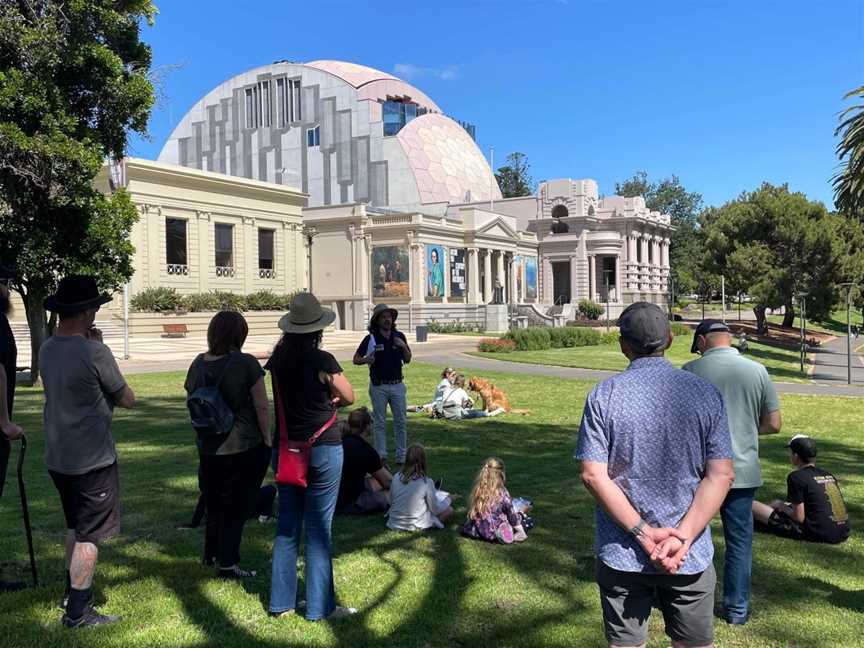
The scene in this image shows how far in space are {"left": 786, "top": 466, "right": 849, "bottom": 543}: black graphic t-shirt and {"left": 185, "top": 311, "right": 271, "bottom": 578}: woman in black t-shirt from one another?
438 cm

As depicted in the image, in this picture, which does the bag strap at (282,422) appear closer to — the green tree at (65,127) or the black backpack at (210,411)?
the black backpack at (210,411)

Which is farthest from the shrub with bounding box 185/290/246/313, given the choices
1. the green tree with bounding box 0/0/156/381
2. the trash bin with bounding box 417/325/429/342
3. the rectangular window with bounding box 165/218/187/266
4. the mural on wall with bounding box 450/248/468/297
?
the green tree with bounding box 0/0/156/381

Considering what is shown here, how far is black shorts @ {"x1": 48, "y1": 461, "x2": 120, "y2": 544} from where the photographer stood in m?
4.25

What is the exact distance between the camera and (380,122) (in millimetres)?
70375

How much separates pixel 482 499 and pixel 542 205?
223 feet

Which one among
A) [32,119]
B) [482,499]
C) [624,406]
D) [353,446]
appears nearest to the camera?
[624,406]

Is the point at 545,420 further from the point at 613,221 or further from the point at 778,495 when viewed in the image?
the point at 613,221

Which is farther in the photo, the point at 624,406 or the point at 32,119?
the point at 32,119

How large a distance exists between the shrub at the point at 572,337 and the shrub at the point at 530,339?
740 millimetres

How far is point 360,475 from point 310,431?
2759 mm

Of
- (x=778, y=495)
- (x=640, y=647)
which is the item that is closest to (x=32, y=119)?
(x=778, y=495)

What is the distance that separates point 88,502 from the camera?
14.0 feet

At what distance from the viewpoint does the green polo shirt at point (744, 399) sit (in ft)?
14.7

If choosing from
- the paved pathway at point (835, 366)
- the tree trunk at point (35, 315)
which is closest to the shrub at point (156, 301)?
the tree trunk at point (35, 315)
